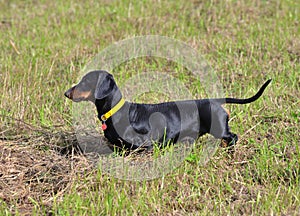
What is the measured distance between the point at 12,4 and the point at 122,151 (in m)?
6.20

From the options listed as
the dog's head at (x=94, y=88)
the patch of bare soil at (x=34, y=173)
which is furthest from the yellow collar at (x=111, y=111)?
the patch of bare soil at (x=34, y=173)

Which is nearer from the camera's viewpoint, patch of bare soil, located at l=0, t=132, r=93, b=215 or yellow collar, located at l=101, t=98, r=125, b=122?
patch of bare soil, located at l=0, t=132, r=93, b=215

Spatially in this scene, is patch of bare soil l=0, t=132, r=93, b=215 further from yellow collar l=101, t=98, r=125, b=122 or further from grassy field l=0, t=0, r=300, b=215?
yellow collar l=101, t=98, r=125, b=122

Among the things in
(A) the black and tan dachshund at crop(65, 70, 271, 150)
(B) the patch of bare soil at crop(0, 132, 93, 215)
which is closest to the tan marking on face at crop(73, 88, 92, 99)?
(A) the black and tan dachshund at crop(65, 70, 271, 150)

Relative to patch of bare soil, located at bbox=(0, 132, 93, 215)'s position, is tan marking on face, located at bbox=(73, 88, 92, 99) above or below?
above

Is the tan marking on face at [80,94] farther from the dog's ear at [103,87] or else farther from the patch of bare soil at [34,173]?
the patch of bare soil at [34,173]

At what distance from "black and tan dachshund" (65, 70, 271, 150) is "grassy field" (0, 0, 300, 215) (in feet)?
0.84

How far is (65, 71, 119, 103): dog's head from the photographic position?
4.76 meters

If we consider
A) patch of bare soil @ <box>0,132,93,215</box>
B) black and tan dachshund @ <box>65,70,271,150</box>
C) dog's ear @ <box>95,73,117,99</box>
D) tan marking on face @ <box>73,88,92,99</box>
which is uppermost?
dog's ear @ <box>95,73,117,99</box>

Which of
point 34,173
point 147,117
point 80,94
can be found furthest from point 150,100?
point 34,173

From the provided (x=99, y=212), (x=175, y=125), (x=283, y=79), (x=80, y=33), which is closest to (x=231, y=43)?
(x=283, y=79)

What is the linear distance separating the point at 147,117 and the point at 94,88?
0.58m

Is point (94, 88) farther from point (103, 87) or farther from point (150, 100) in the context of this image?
point (150, 100)

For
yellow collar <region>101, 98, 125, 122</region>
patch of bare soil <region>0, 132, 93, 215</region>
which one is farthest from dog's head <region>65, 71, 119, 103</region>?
patch of bare soil <region>0, 132, 93, 215</region>
